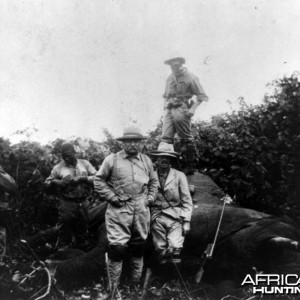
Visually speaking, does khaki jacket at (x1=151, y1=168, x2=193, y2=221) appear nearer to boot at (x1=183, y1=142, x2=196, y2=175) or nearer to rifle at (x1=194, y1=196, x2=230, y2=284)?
rifle at (x1=194, y1=196, x2=230, y2=284)

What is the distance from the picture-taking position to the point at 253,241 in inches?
246

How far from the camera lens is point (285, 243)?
19.3ft

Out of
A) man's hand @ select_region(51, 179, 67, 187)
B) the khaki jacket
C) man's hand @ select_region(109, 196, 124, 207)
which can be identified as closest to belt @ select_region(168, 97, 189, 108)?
the khaki jacket

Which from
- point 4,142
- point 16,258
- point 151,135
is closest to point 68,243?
point 16,258

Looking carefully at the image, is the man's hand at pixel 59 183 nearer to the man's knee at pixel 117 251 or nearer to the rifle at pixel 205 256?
the man's knee at pixel 117 251

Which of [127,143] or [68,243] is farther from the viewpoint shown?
[68,243]

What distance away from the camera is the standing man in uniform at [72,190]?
7.58 metres

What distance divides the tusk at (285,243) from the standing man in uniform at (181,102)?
2.93 m

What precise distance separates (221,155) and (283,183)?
163cm

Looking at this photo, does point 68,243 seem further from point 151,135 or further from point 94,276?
point 151,135

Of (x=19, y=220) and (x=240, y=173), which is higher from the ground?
(x=240, y=173)

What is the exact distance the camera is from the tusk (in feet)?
19.2

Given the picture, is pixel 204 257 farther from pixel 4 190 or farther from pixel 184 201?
pixel 4 190

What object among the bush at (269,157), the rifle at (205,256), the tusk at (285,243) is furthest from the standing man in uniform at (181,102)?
the tusk at (285,243)
